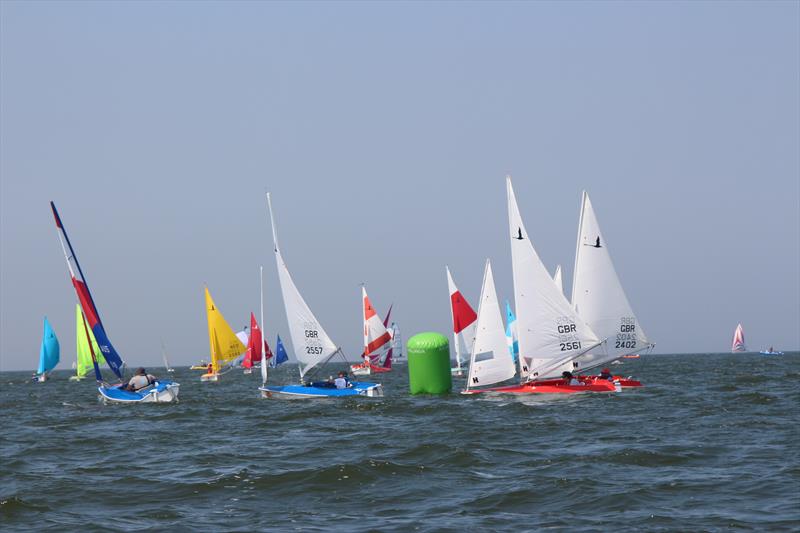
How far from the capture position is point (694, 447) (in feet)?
69.5

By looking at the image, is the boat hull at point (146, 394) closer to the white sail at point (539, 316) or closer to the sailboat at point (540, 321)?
the sailboat at point (540, 321)

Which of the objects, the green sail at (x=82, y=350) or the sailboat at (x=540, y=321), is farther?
the green sail at (x=82, y=350)

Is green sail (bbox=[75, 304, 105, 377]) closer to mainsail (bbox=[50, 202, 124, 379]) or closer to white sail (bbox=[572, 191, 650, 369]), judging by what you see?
mainsail (bbox=[50, 202, 124, 379])

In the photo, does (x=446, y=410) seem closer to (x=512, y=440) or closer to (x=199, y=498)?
(x=512, y=440)

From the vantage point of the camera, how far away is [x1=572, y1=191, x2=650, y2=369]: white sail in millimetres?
39500

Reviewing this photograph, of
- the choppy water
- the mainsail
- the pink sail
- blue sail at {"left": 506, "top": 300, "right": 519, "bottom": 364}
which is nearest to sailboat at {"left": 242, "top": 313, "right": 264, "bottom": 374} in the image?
the pink sail

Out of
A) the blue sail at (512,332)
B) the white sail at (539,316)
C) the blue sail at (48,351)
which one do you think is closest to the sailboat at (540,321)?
the white sail at (539,316)

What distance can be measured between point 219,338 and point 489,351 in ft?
136

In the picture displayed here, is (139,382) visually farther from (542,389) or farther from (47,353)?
(47,353)

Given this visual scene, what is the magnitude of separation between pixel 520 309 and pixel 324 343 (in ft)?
32.0

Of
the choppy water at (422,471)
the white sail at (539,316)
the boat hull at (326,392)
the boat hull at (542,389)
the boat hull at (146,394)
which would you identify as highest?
the white sail at (539,316)

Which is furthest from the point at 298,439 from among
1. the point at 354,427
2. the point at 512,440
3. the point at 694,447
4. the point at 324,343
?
the point at 324,343

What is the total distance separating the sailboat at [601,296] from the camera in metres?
39.5

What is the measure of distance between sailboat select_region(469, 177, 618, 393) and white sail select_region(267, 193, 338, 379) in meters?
8.96
